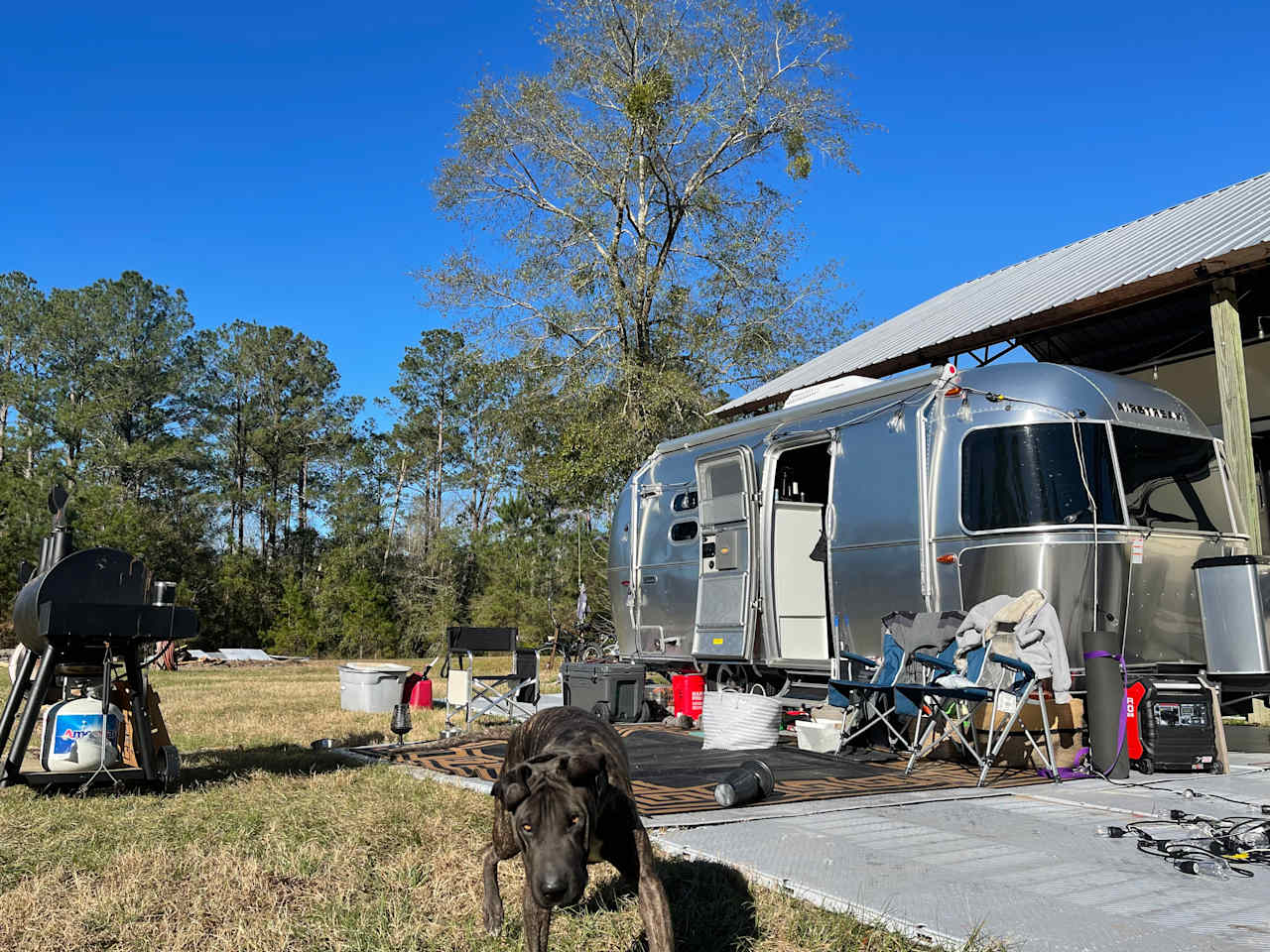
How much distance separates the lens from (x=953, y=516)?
268 inches

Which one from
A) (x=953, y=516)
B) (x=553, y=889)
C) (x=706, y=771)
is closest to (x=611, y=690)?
(x=706, y=771)

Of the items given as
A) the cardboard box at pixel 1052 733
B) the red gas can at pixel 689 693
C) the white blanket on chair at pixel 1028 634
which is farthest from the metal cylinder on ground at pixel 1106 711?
Answer: the red gas can at pixel 689 693

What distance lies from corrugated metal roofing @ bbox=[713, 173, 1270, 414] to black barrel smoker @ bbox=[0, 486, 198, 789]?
313 inches

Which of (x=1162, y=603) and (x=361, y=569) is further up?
(x=361, y=569)

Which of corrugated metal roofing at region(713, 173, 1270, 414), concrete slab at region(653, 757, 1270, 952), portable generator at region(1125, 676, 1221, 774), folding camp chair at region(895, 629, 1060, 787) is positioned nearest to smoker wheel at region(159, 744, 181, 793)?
concrete slab at region(653, 757, 1270, 952)

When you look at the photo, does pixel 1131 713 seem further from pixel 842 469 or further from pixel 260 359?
pixel 260 359

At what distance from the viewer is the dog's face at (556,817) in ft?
6.73

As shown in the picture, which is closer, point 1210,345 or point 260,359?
point 1210,345

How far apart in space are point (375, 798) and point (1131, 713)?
15.2 feet

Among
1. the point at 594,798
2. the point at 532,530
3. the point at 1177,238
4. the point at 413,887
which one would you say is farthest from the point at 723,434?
the point at 532,530

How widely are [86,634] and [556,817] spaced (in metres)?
3.94

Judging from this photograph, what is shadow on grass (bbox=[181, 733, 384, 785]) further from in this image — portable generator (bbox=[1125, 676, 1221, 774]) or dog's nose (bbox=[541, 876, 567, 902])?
portable generator (bbox=[1125, 676, 1221, 774])

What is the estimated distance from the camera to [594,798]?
2.22 m

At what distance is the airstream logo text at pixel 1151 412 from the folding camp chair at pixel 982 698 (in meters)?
1.88
